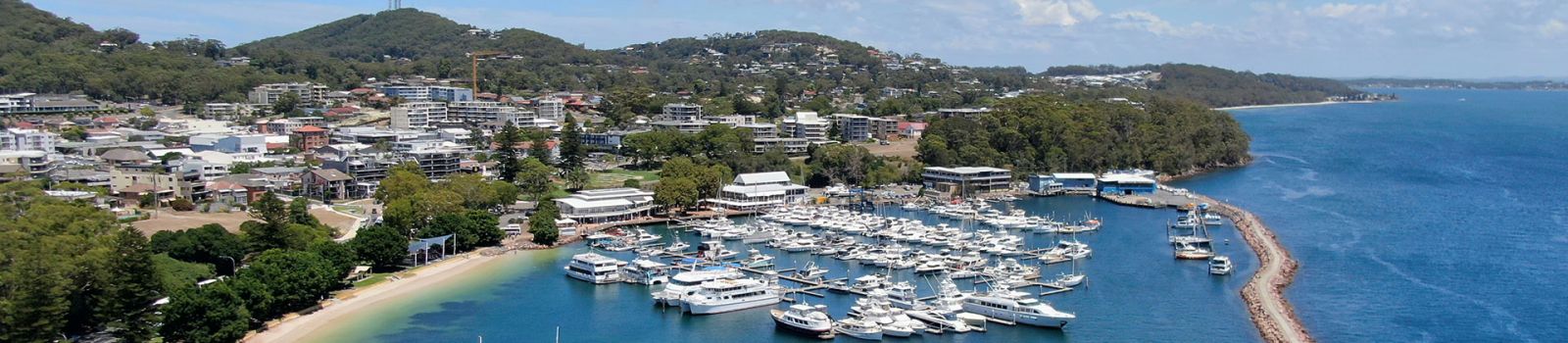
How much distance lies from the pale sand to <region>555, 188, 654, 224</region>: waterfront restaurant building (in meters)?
4.43

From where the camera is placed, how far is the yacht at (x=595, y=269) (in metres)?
21.4

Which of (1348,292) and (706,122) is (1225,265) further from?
(706,122)

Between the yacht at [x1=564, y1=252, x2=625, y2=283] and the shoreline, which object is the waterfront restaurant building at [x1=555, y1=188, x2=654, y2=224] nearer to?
the yacht at [x1=564, y1=252, x2=625, y2=283]

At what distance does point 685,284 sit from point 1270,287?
9.83 metres

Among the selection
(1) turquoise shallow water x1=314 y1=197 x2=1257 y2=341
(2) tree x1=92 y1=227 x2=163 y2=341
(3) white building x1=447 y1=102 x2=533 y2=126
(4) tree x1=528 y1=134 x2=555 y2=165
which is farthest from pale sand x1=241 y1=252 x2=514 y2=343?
(3) white building x1=447 y1=102 x2=533 y2=126

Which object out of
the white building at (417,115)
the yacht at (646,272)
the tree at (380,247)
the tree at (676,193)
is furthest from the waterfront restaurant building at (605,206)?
the white building at (417,115)

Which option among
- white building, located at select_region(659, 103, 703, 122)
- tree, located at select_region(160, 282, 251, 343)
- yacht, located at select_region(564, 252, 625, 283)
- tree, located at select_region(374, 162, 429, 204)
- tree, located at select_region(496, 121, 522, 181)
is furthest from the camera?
white building, located at select_region(659, 103, 703, 122)

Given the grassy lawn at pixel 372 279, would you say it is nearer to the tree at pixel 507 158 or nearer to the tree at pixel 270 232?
the tree at pixel 270 232

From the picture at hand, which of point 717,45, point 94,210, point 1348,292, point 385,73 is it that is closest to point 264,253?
point 94,210

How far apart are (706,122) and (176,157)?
751 inches

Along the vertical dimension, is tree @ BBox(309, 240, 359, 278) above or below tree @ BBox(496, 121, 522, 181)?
below

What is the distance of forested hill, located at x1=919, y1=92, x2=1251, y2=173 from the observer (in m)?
39.6

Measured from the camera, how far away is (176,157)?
3186 cm

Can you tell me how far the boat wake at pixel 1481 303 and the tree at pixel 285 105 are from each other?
38962 mm
